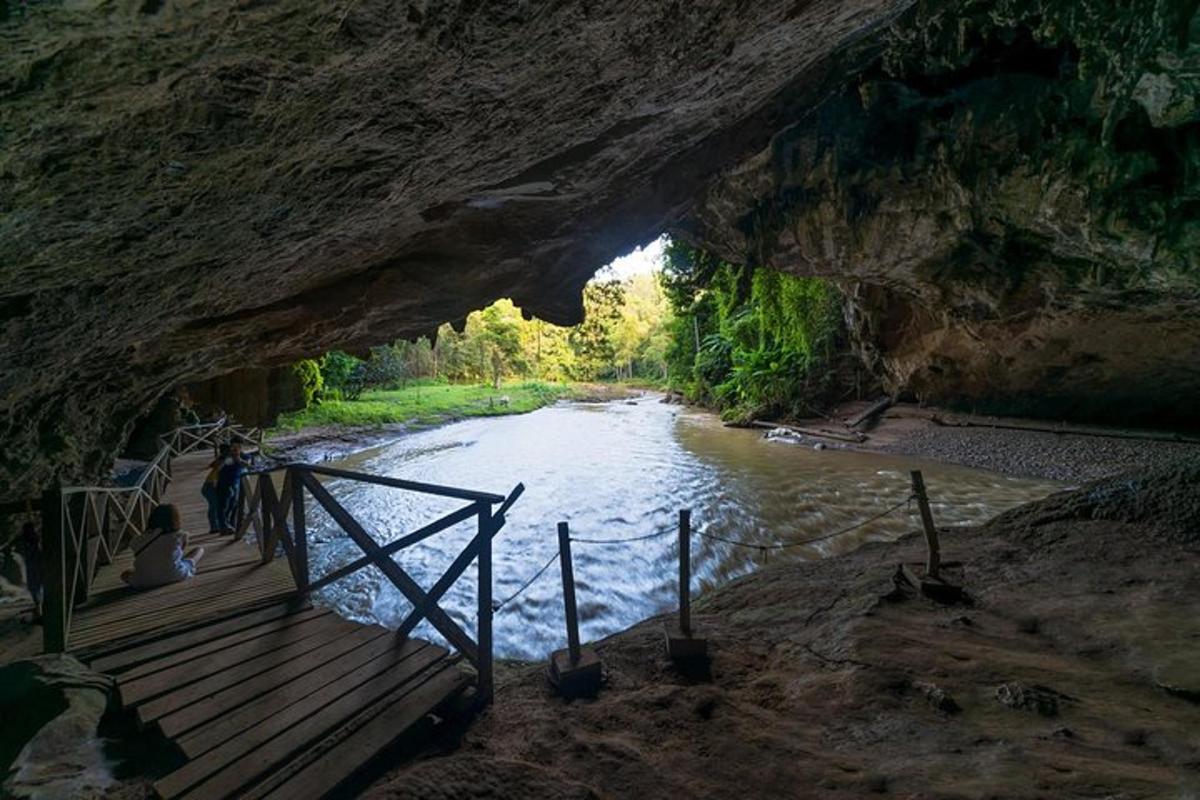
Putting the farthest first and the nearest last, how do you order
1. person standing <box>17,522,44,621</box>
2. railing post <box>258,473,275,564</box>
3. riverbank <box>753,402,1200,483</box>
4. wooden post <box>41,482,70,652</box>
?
riverbank <box>753,402,1200,483</box>, person standing <box>17,522,44,621</box>, railing post <box>258,473,275,564</box>, wooden post <box>41,482,70,652</box>

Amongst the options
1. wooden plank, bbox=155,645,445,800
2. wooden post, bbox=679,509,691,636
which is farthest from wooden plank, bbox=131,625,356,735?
wooden post, bbox=679,509,691,636

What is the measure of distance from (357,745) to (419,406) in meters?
30.6

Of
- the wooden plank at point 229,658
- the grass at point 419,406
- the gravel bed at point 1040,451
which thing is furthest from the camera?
the grass at point 419,406

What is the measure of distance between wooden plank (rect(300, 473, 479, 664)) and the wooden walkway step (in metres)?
0.22

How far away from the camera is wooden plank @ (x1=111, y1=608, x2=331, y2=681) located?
319 centimetres

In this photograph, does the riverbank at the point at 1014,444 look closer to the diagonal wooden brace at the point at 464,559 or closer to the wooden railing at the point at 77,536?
the diagonal wooden brace at the point at 464,559

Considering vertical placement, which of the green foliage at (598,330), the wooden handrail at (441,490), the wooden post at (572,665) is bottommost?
the wooden post at (572,665)

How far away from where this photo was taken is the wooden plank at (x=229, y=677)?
2816 mm

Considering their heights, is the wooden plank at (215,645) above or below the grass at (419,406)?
below

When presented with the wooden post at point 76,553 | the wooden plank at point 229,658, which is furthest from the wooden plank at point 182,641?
the wooden post at point 76,553

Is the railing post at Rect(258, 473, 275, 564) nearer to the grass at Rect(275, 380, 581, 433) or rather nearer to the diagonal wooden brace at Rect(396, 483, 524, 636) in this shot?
the diagonal wooden brace at Rect(396, 483, 524, 636)

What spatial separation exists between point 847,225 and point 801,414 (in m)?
11.8

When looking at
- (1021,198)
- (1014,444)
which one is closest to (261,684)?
(1021,198)

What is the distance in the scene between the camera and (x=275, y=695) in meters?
3.02
